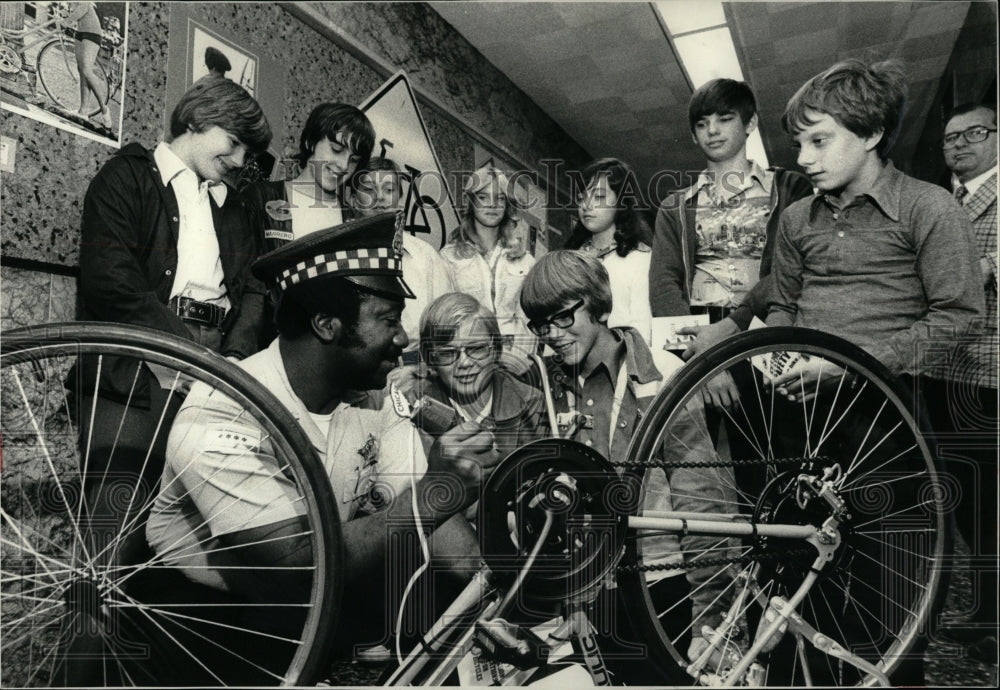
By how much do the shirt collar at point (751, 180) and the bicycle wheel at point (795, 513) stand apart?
49cm

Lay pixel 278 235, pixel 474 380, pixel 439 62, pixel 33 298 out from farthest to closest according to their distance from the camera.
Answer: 1. pixel 439 62
2. pixel 278 235
3. pixel 474 380
4. pixel 33 298

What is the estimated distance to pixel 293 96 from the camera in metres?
2.43

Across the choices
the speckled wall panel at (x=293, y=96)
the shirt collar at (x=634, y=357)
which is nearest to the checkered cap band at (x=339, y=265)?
the speckled wall panel at (x=293, y=96)

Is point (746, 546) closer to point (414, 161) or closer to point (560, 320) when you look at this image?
point (560, 320)

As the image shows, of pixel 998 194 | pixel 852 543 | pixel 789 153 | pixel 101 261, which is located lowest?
pixel 852 543

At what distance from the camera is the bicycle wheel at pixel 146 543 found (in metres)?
1.92

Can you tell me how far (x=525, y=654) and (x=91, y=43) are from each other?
2292 mm

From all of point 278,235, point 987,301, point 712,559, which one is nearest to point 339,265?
point 278,235

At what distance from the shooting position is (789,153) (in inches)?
87.0

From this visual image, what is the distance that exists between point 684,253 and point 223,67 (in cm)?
166

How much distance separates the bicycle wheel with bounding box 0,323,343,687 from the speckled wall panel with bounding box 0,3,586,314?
0.44 m

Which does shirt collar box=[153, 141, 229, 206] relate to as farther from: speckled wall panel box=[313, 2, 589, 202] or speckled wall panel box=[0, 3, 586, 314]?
speckled wall panel box=[313, 2, 589, 202]

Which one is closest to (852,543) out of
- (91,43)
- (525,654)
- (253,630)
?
(525,654)

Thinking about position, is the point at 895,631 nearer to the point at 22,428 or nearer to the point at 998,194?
the point at 998,194
